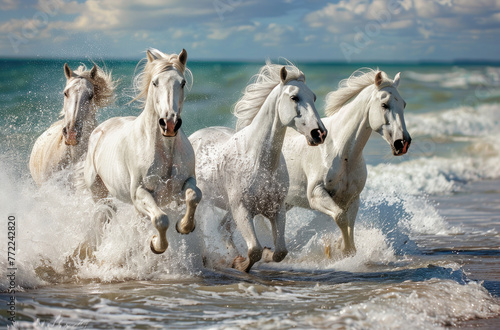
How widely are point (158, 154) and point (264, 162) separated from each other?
0.95 metres

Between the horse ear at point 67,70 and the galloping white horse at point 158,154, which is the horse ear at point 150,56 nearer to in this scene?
the galloping white horse at point 158,154

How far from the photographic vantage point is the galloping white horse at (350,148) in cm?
607

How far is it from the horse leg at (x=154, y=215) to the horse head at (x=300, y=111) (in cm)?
129

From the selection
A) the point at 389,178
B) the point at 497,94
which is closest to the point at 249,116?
the point at 389,178

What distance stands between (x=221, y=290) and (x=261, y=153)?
47.4 inches

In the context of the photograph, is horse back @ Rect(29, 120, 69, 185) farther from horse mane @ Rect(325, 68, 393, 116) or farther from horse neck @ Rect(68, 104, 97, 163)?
horse mane @ Rect(325, 68, 393, 116)

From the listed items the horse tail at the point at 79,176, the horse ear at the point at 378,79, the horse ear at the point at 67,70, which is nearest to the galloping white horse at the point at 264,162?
the horse ear at the point at 378,79

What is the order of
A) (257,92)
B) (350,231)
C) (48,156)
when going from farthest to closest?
(48,156), (350,231), (257,92)

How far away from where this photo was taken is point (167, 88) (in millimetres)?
4902

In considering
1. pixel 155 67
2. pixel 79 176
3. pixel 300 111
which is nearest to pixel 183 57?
pixel 155 67

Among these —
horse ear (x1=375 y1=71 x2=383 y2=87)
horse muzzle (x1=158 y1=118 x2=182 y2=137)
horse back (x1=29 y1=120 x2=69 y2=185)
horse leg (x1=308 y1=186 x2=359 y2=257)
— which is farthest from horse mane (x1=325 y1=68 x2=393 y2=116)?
horse back (x1=29 y1=120 x2=69 y2=185)

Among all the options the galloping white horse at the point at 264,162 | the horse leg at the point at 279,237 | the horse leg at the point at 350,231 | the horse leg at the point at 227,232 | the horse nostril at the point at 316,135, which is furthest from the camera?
the horse leg at the point at 227,232

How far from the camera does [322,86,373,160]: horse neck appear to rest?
6.25 meters

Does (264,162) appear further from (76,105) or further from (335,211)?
(76,105)
